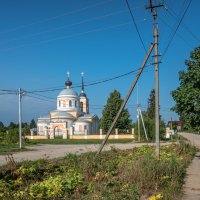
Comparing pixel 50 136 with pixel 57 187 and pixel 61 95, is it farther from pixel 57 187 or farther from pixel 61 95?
pixel 57 187

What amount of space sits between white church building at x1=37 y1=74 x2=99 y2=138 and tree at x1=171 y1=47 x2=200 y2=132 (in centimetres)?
6362

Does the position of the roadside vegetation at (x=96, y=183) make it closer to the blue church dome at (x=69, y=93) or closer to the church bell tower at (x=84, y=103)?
the blue church dome at (x=69, y=93)

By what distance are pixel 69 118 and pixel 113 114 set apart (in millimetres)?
10790

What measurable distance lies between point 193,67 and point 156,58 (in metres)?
3.67

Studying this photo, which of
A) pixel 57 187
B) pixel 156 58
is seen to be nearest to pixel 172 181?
pixel 57 187

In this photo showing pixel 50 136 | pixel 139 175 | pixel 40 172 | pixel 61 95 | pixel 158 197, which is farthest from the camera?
pixel 61 95

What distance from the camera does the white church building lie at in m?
86.1

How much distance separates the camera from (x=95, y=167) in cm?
1338

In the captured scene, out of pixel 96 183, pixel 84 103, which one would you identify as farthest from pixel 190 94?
pixel 84 103

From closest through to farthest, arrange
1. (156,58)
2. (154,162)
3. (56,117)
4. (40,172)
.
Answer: (154,162) < (40,172) < (156,58) < (56,117)

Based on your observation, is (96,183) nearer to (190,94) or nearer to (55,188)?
(55,188)

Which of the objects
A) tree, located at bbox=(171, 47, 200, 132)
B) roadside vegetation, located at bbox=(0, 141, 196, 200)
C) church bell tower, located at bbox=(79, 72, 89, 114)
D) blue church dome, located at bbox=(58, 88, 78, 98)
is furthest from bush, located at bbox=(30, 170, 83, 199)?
church bell tower, located at bbox=(79, 72, 89, 114)

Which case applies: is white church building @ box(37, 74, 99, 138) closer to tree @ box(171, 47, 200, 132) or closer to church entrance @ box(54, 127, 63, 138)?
church entrance @ box(54, 127, 63, 138)

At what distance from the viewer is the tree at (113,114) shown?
82250 mm
